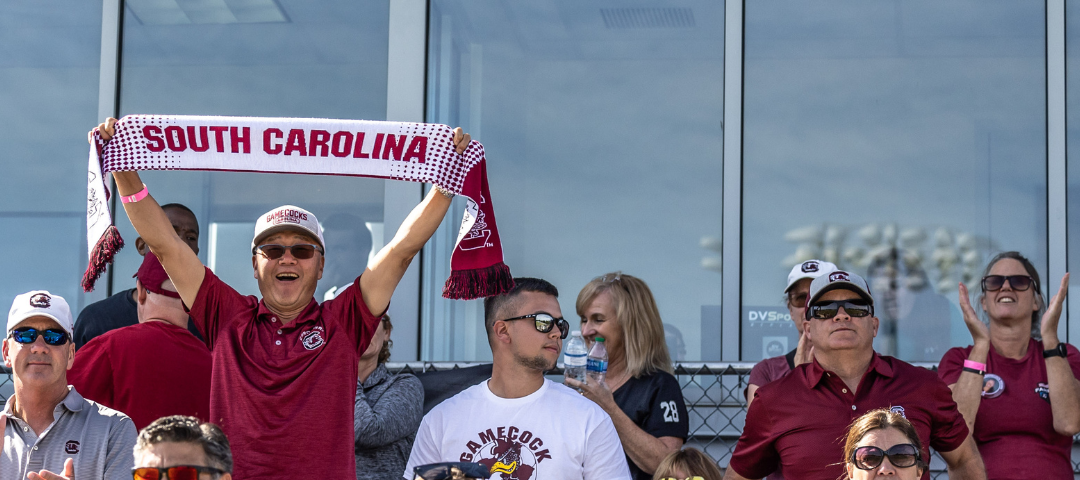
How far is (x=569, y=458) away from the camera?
3.70 metres

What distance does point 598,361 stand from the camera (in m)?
4.50

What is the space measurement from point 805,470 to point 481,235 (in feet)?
4.44

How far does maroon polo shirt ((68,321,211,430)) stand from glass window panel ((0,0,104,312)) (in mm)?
2840

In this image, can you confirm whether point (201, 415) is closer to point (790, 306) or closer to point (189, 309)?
point (189, 309)

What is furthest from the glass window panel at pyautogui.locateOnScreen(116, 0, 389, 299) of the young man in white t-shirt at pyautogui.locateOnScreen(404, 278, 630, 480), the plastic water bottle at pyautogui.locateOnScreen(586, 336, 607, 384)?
the young man in white t-shirt at pyautogui.locateOnScreen(404, 278, 630, 480)

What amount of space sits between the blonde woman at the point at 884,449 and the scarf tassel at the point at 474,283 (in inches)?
49.0

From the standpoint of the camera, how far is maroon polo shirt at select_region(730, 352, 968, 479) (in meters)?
3.67

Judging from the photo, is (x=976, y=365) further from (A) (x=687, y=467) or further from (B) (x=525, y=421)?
(B) (x=525, y=421)

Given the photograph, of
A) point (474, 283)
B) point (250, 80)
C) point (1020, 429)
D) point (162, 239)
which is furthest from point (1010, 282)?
point (250, 80)

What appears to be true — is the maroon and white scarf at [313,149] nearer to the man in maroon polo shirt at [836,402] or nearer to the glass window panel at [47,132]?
the man in maroon polo shirt at [836,402]

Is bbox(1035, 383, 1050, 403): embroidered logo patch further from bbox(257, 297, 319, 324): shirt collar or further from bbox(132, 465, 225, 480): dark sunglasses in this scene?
bbox(132, 465, 225, 480): dark sunglasses

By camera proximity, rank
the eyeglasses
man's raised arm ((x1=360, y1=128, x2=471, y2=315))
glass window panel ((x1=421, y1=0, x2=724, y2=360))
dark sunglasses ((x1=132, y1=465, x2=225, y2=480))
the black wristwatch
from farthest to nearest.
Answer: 1. glass window panel ((x1=421, y1=0, x2=724, y2=360))
2. the eyeglasses
3. the black wristwatch
4. man's raised arm ((x1=360, y1=128, x2=471, y2=315))
5. dark sunglasses ((x1=132, y1=465, x2=225, y2=480))

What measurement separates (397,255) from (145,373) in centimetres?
111

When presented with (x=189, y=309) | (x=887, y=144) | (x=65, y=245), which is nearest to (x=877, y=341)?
(x=887, y=144)
